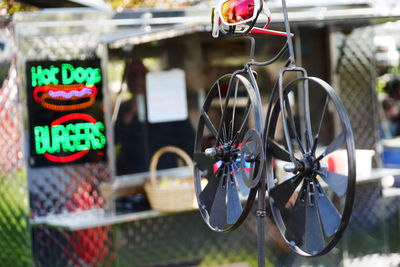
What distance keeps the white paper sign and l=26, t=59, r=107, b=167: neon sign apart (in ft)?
6.38

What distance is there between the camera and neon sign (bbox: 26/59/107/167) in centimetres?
465

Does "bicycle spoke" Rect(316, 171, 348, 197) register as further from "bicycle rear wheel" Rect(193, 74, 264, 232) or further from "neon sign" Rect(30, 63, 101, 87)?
"neon sign" Rect(30, 63, 101, 87)

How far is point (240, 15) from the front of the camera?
89.5 inches

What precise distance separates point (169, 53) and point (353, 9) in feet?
6.70

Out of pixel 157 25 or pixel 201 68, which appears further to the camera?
pixel 201 68

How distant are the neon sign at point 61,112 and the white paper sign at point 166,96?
1944 millimetres

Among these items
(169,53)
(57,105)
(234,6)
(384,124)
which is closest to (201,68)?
(169,53)

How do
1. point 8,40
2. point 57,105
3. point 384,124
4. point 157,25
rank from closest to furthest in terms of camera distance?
point 57,105 < point 8,40 < point 157,25 < point 384,124

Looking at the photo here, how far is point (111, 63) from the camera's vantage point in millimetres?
6562

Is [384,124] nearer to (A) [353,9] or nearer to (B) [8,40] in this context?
(A) [353,9]

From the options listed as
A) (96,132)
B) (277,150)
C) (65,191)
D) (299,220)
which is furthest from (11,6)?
(299,220)

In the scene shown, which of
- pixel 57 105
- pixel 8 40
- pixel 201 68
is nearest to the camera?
pixel 57 105

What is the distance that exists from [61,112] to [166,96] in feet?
7.66

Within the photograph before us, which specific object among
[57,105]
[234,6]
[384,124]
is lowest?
[384,124]
